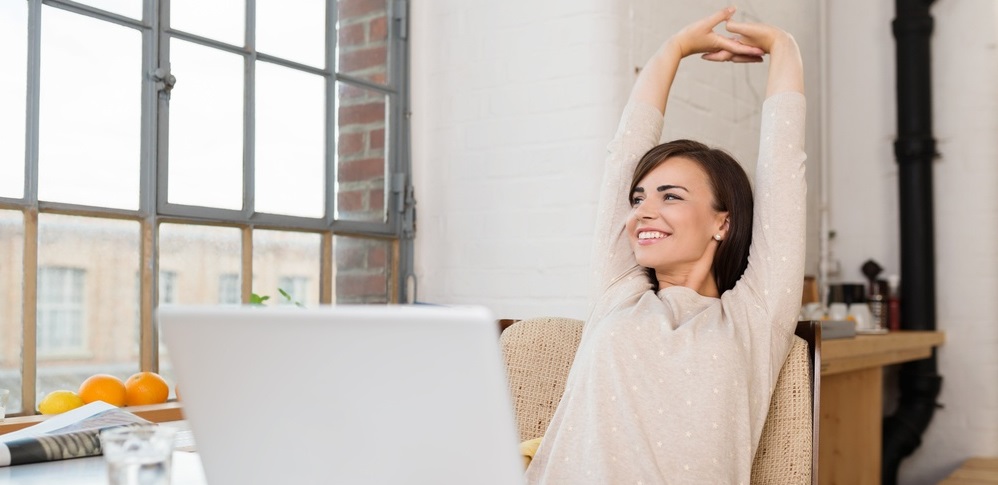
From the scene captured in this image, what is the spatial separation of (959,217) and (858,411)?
0.77m

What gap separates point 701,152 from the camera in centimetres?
155

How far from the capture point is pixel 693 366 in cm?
130

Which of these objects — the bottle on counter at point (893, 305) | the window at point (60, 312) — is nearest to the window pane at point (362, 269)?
the window at point (60, 312)

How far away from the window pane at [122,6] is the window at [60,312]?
0.53m

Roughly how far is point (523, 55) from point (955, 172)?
5.31ft

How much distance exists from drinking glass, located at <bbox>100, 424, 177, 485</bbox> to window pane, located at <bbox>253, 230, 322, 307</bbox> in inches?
49.3

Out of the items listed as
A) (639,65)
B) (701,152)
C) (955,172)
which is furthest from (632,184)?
(955,172)

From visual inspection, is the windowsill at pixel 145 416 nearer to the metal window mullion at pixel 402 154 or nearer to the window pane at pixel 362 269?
the window pane at pixel 362 269

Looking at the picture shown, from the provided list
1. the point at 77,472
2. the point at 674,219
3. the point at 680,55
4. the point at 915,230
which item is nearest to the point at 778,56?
the point at 680,55

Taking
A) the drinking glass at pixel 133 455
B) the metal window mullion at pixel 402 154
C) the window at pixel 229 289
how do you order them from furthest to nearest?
the metal window mullion at pixel 402 154
the window at pixel 229 289
the drinking glass at pixel 133 455

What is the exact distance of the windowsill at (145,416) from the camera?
1602 millimetres

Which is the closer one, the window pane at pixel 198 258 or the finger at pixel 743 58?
the finger at pixel 743 58

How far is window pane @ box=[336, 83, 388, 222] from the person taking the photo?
2387 millimetres

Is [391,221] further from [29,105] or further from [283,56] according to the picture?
[29,105]
